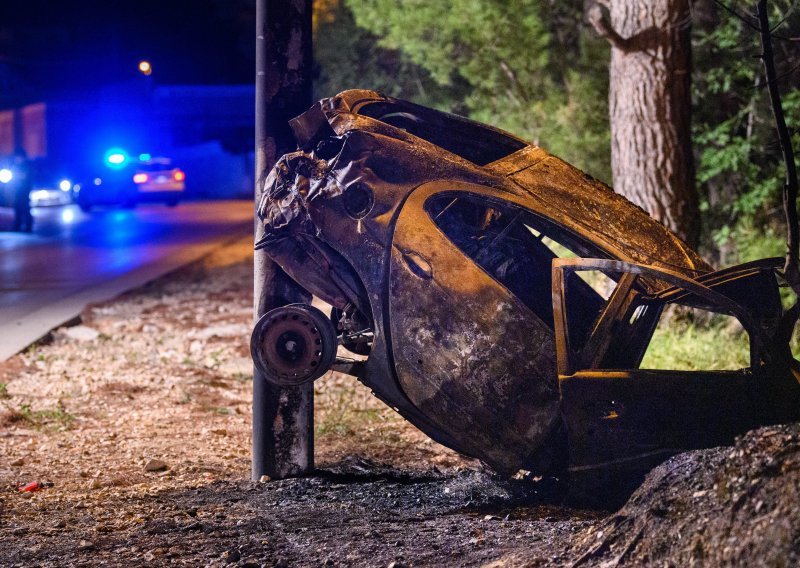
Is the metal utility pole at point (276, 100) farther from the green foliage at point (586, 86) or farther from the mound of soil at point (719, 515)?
the green foliage at point (586, 86)

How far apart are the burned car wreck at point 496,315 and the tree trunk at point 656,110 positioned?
182 inches

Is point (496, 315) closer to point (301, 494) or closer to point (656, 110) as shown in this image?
point (301, 494)

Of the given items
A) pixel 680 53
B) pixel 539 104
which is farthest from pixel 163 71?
pixel 680 53

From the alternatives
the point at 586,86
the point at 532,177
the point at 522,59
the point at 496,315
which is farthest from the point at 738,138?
the point at 496,315

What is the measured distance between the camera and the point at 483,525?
4375 millimetres

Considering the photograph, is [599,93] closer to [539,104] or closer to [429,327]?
[539,104]

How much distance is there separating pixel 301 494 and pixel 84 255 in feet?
43.5

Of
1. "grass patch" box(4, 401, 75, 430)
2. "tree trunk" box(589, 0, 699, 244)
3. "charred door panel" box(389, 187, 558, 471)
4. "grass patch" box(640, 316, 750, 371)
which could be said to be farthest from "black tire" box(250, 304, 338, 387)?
"tree trunk" box(589, 0, 699, 244)

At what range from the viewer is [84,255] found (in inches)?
683

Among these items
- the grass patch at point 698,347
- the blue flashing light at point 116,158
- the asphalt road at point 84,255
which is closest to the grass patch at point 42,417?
the asphalt road at point 84,255

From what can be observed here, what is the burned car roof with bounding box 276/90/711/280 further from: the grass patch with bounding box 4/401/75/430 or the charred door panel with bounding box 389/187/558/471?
the grass patch with bounding box 4/401/75/430

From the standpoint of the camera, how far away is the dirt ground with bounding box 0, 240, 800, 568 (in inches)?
133

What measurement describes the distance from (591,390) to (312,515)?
1.39 m

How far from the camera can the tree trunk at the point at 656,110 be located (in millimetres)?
9352
